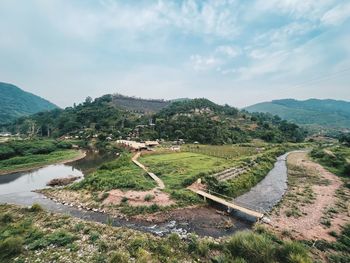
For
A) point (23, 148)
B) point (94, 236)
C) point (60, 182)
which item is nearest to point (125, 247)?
point (94, 236)

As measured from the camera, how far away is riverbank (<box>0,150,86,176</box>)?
4622cm

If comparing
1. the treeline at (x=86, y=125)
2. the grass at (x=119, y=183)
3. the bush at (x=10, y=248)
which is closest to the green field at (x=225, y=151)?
the grass at (x=119, y=183)

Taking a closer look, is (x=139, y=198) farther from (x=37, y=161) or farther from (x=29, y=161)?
(x=29, y=161)

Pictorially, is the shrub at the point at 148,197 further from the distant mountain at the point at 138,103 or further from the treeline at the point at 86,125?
the distant mountain at the point at 138,103

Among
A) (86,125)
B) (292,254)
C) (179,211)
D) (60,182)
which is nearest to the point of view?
(292,254)

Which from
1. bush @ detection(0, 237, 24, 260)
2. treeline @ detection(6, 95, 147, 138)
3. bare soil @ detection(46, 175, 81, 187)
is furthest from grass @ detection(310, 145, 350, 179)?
treeline @ detection(6, 95, 147, 138)

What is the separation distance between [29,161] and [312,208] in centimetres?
5647

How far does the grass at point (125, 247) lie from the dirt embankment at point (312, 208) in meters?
4.01

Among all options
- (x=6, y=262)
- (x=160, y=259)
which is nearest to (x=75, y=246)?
(x=6, y=262)

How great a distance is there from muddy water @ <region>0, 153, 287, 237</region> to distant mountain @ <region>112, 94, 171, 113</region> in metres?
117

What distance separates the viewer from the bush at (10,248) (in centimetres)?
1378

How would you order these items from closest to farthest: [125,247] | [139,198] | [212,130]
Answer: [125,247] → [139,198] → [212,130]

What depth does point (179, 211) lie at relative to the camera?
22844 mm

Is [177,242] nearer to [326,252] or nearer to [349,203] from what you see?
[326,252]
